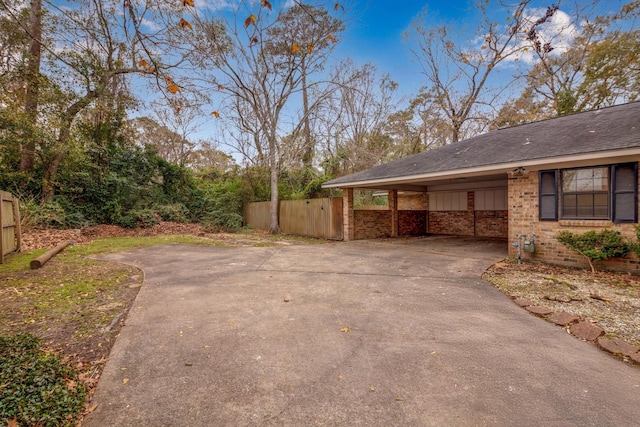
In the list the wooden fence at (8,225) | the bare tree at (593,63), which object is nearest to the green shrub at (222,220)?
the wooden fence at (8,225)

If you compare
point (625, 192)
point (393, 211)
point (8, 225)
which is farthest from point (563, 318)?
point (8, 225)

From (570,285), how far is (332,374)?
4921 millimetres

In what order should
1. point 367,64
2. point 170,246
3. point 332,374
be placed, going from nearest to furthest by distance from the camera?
point 332,374 < point 170,246 < point 367,64

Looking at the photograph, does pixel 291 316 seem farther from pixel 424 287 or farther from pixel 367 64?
pixel 367 64

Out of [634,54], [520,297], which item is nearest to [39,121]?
[520,297]

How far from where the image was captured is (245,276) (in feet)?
18.8

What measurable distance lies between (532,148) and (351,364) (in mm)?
7556

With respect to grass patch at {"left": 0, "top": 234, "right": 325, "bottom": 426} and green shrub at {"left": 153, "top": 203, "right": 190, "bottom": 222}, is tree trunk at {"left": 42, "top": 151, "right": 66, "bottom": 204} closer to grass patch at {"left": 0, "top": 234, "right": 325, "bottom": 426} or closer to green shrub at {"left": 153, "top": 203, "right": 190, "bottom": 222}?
green shrub at {"left": 153, "top": 203, "right": 190, "bottom": 222}

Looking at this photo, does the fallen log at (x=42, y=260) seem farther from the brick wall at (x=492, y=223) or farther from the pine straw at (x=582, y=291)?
the brick wall at (x=492, y=223)

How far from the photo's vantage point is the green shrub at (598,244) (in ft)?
19.7

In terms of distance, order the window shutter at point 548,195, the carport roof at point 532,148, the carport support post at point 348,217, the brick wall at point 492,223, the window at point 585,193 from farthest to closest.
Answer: the brick wall at point 492,223, the carport support post at point 348,217, the window shutter at point 548,195, the window at point 585,193, the carport roof at point 532,148

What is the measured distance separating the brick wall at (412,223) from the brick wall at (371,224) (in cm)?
72

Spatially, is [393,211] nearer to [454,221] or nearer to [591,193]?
[454,221]

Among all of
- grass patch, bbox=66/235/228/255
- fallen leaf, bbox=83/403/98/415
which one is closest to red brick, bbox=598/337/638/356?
fallen leaf, bbox=83/403/98/415
